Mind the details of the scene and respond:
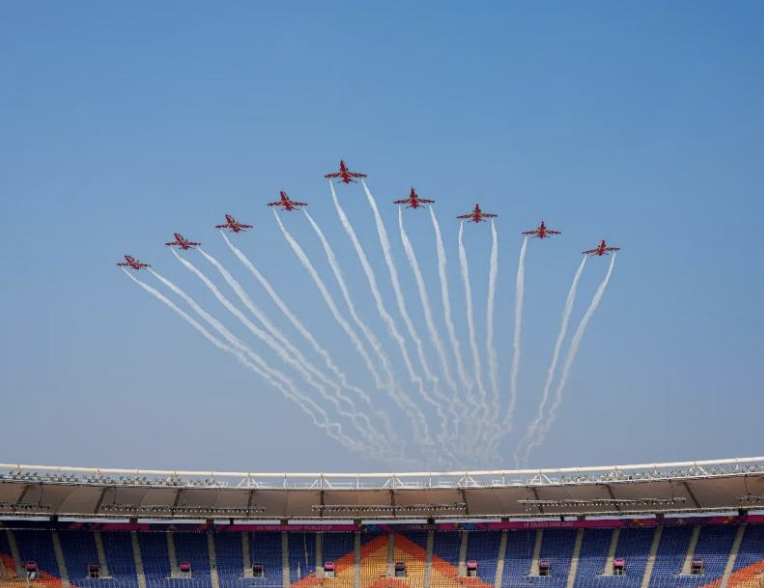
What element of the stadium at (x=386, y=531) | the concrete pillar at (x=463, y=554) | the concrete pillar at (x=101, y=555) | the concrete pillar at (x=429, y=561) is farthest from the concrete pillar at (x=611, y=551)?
the concrete pillar at (x=101, y=555)

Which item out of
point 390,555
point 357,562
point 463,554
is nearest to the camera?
point 357,562

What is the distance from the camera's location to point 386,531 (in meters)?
76.9

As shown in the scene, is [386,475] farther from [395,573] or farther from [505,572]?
[505,572]

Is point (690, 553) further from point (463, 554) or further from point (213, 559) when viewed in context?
point (213, 559)

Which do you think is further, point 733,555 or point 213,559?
point 213,559

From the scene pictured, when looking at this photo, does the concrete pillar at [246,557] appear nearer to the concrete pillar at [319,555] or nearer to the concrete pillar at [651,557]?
the concrete pillar at [319,555]

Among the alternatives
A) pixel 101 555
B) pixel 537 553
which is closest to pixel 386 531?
pixel 537 553

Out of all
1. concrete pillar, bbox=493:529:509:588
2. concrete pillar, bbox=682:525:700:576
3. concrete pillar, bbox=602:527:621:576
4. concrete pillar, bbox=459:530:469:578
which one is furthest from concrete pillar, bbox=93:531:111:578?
concrete pillar, bbox=682:525:700:576

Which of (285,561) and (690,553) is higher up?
(690,553)

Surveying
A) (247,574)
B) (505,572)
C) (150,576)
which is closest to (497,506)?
(505,572)

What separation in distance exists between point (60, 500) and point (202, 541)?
13.7 meters

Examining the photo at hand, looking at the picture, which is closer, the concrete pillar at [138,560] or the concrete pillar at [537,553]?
the concrete pillar at [138,560]

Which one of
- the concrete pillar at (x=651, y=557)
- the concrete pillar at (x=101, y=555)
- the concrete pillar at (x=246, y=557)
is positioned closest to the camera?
the concrete pillar at (x=651, y=557)

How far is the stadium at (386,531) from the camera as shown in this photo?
7212 centimetres
